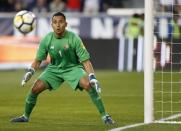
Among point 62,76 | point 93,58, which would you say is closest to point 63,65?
point 62,76

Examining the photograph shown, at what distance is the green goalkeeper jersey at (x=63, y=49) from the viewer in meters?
12.9

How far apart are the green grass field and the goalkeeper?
0.38 m

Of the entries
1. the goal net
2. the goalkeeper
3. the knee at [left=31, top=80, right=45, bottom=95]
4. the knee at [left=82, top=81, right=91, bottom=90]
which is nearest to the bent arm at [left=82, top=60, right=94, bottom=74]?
the goalkeeper

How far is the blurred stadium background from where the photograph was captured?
13.9 meters

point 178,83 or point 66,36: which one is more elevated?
point 66,36

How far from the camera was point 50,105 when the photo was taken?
647 inches

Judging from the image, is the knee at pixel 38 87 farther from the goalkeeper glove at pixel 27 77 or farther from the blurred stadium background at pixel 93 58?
the blurred stadium background at pixel 93 58

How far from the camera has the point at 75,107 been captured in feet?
52.5

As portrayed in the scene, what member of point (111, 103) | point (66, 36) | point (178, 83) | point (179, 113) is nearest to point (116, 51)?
point (178, 83)

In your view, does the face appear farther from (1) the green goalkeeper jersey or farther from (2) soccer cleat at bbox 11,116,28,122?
(2) soccer cleat at bbox 11,116,28,122

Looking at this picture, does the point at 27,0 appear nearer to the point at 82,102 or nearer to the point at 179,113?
the point at 82,102

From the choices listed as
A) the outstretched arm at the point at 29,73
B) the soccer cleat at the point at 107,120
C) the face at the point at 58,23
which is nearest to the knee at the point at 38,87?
the outstretched arm at the point at 29,73

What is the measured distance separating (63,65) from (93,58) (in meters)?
13.9

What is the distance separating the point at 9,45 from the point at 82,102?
10.4 m
